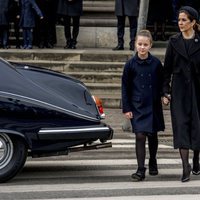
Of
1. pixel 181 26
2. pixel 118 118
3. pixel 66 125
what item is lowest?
pixel 118 118

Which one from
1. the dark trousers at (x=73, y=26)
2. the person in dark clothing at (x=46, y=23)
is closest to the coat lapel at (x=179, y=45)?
the dark trousers at (x=73, y=26)

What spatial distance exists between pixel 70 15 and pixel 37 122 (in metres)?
10.6

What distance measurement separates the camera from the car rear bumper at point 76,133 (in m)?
9.48

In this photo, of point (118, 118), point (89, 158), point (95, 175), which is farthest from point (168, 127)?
point (95, 175)

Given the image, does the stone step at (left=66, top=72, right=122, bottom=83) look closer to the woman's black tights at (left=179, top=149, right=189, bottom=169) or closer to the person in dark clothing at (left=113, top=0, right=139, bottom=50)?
the person in dark clothing at (left=113, top=0, right=139, bottom=50)

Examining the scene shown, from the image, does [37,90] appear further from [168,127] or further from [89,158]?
[168,127]

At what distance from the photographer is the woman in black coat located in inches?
382

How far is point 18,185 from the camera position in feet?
30.9

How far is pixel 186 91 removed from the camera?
972 centimetres

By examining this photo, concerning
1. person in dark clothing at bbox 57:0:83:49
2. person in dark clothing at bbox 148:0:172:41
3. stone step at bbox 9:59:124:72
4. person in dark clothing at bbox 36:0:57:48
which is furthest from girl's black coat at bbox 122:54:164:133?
person in dark clothing at bbox 148:0:172:41

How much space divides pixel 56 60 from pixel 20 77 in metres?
9.27

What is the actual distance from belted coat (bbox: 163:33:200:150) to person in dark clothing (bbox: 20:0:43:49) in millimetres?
10263

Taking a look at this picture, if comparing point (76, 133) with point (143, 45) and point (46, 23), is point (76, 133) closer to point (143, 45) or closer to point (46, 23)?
point (143, 45)

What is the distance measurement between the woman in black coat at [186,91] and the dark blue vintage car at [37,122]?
0.80 m
